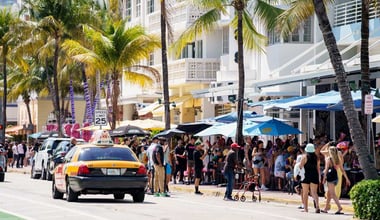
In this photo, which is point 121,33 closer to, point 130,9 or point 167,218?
point 130,9

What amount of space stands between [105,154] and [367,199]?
8.22 metres

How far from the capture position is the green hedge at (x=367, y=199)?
1803 cm

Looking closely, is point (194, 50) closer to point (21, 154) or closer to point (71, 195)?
point (21, 154)

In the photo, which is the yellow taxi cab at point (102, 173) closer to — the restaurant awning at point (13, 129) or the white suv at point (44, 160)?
the white suv at point (44, 160)

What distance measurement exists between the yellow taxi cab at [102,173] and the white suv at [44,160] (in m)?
15.8

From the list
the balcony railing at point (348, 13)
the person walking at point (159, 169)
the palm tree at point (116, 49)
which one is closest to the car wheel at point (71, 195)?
the person walking at point (159, 169)

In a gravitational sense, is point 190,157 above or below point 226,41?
below

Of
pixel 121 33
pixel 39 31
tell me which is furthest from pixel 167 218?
pixel 39 31

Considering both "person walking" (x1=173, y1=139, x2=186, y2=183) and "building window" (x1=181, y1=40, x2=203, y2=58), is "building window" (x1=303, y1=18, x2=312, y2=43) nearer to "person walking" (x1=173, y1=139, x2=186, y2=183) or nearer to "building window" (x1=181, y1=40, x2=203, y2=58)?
"person walking" (x1=173, y1=139, x2=186, y2=183)

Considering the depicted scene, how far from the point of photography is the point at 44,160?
40625 mm

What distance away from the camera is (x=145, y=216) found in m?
19.8

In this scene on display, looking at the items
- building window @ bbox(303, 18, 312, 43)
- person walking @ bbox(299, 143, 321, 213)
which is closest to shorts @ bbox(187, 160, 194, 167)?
building window @ bbox(303, 18, 312, 43)

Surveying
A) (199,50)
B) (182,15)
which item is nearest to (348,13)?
(182,15)

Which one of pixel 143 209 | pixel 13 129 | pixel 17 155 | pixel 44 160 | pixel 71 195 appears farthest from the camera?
pixel 13 129
